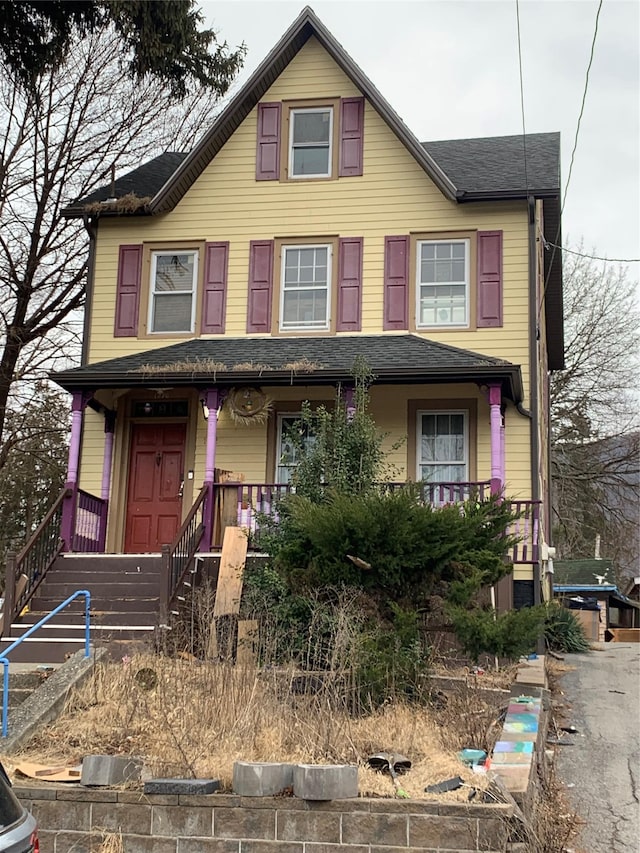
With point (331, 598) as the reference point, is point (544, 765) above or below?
below

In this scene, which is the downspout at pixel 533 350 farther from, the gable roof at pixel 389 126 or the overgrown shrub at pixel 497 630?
the overgrown shrub at pixel 497 630

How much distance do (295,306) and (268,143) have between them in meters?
2.82

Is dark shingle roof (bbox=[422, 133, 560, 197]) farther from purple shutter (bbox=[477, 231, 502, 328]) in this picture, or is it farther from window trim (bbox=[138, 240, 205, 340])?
window trim (bbox=[138, 240, 205, 340])

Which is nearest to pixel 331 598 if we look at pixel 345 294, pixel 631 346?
pixel 345 294

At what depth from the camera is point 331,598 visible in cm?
827

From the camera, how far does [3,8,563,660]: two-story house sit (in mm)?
13148

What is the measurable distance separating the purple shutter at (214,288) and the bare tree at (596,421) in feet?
53.9

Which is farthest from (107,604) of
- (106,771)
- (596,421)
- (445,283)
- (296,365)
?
(596,421)

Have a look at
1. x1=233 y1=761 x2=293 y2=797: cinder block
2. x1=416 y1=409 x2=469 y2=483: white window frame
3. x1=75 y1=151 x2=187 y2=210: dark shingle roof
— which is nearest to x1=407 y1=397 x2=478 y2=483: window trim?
x1=416 y1=409 x2=469 y2=483: white window frame

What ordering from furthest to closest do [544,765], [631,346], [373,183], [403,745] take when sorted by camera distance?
[631,346] < [373,183] < [544,765] < [403,745]

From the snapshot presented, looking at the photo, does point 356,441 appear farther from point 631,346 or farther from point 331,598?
point 631,346

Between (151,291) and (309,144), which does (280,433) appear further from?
(309,144)

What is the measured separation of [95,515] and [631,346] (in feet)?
67.5

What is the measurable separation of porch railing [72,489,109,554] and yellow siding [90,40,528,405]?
2570 mm
